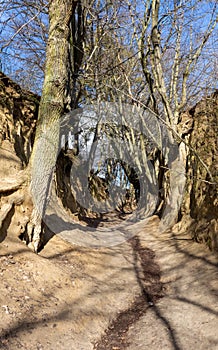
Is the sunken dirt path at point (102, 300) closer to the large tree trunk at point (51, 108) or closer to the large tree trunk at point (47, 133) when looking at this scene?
the large tree trunk at point (47, 133)

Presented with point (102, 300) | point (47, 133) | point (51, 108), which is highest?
point (51, 108)

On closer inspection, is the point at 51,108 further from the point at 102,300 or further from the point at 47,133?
the point at 102,300

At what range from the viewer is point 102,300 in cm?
427

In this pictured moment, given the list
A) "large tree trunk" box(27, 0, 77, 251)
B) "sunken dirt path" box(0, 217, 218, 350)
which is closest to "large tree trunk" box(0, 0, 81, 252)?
"large tree trunk" box(27, 0, 77, 251)

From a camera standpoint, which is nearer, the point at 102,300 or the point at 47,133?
the point at 102,300

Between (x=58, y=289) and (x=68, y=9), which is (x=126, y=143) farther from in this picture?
(x=58, y=289)

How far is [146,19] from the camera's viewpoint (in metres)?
8.34

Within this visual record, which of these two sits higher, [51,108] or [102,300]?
[51,108]

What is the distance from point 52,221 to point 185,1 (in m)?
7.43

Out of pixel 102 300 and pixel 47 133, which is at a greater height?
pixel 47 133

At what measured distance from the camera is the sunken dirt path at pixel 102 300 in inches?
125

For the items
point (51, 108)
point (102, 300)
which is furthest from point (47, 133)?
point (102, 300)

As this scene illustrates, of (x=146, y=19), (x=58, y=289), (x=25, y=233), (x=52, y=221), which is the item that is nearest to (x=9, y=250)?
(x=25, y=233)

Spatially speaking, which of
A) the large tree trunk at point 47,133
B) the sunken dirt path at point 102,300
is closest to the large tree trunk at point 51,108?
the large tree trunk at point 47,133
